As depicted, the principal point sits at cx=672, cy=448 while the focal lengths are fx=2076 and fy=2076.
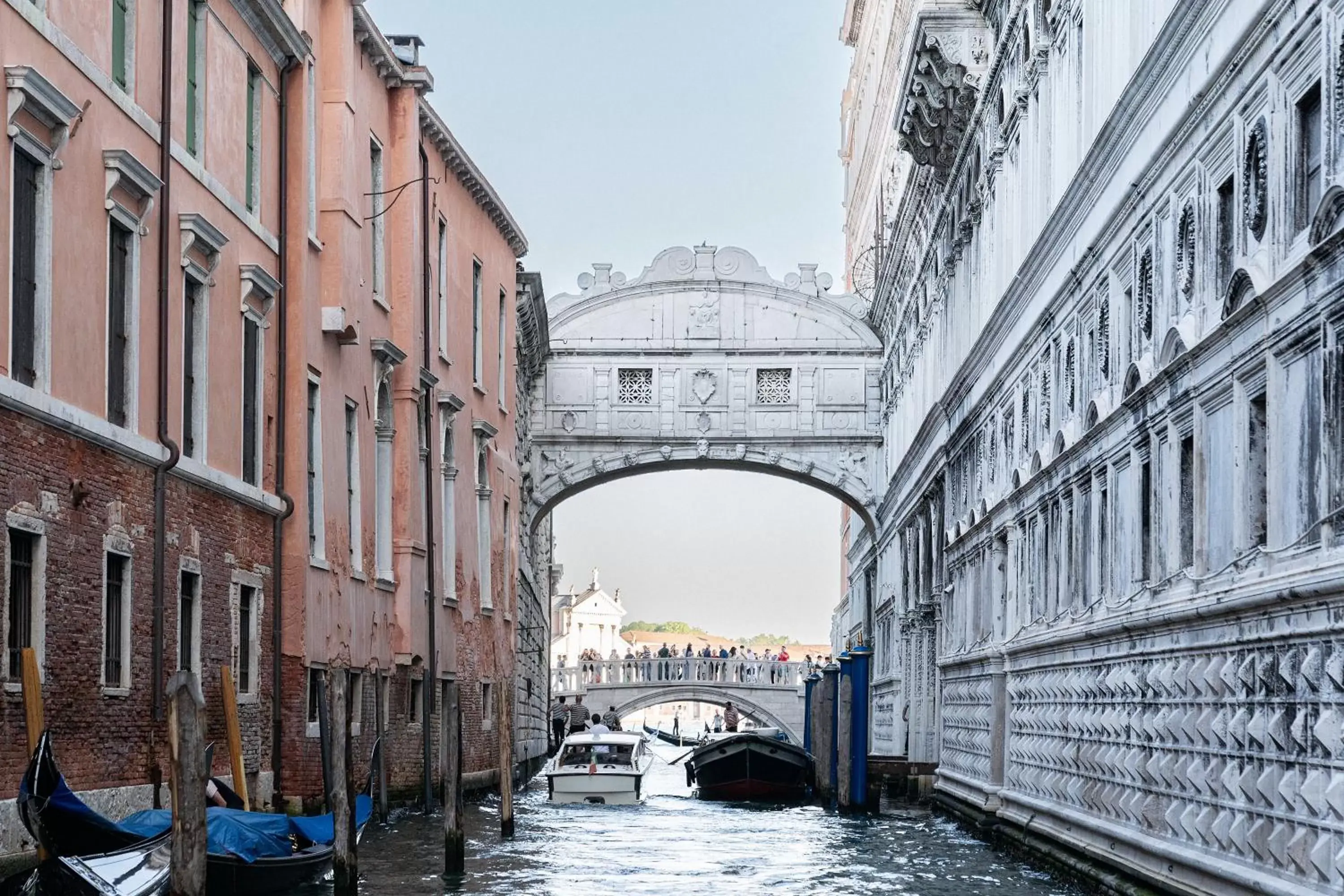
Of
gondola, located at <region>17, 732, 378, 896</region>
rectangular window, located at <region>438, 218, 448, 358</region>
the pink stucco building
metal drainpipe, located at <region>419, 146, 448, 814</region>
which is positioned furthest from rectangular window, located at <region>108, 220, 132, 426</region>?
rectangular window, located at <region>438, 218, 448, 358</region>

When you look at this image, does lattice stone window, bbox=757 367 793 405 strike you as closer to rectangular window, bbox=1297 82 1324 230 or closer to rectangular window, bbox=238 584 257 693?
rectangular window, bbox=238 584 257 693

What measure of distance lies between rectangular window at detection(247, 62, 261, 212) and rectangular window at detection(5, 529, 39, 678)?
5.03m

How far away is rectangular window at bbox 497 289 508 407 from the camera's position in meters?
25.4

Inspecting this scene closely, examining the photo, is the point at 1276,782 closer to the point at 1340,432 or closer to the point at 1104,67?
the point at 1340,432

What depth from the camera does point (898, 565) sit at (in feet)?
90.5

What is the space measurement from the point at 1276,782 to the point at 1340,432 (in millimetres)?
1480

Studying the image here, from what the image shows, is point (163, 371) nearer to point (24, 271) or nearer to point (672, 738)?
point (24, 271)

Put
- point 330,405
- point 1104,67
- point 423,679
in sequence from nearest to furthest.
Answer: point 1104,67 < point 330,405 < point 423,679

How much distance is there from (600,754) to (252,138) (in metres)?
11.1

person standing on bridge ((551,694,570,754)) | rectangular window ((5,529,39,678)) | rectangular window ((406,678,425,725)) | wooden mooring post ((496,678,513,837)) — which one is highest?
rectangular window ((5,529,39,678))

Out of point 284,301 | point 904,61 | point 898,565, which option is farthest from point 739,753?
point 284,301

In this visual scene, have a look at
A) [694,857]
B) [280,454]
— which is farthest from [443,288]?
[694,857]

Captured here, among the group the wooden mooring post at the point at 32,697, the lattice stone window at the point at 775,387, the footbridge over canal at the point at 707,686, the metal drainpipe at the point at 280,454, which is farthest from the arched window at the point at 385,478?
the footbridge over canal at the point at 707,686

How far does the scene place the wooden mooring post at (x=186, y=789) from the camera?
862 centimetres
